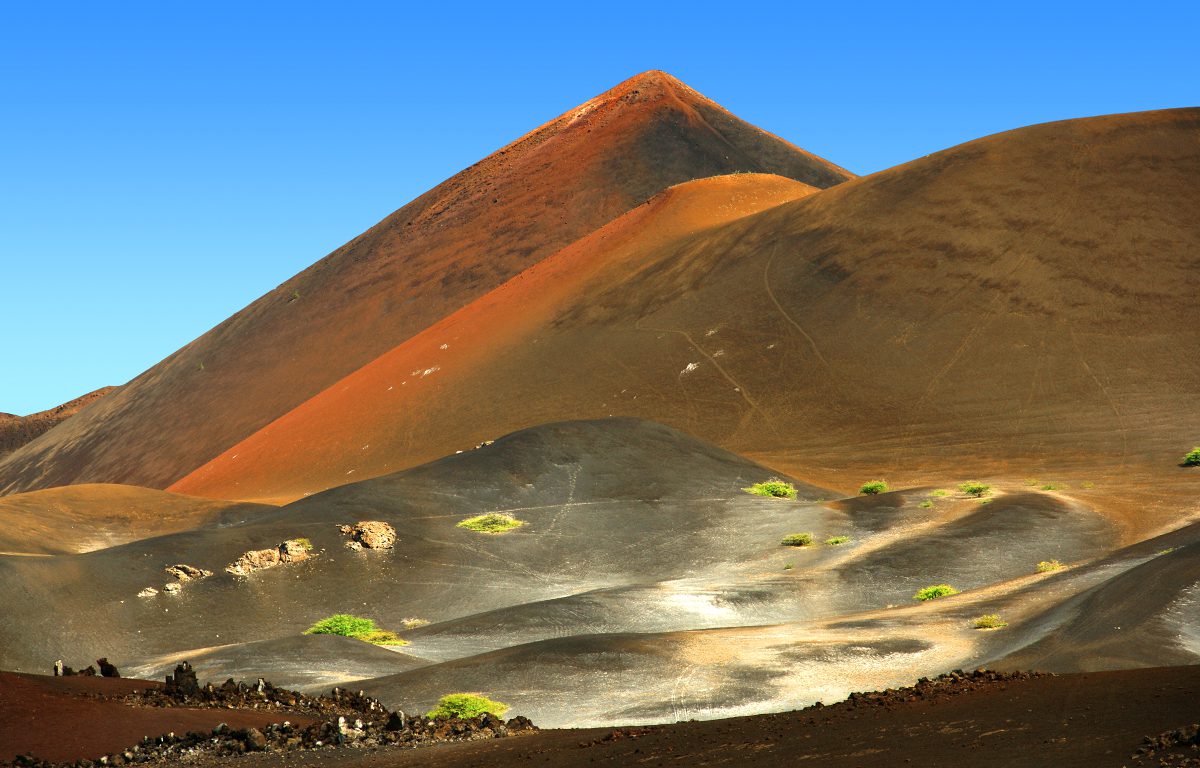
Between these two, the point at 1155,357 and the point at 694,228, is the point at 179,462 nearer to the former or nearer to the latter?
the point at 694,228

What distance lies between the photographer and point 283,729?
13.6 metres

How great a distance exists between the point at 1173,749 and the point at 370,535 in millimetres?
27941

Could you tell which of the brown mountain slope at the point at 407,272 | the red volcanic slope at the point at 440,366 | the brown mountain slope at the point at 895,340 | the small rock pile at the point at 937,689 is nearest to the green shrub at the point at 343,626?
the small rock pile at the point at 937,689

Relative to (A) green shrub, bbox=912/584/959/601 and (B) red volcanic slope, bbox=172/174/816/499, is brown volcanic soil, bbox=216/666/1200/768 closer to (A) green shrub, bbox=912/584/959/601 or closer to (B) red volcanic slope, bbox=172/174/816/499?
(A) green shrub, bbox=912/584/959/601

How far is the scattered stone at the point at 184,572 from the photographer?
3103 centimetres

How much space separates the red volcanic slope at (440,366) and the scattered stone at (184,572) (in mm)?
33858

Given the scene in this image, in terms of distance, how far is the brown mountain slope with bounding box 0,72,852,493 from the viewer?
10181 centimetres

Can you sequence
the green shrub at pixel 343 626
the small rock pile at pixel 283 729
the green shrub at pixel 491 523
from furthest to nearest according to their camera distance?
the green shrub at pixel 491 523 < the green shrub at pixel 343 626 < the small rock pile at pixel 283 729

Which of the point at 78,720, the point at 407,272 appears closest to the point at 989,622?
the point at 78,720

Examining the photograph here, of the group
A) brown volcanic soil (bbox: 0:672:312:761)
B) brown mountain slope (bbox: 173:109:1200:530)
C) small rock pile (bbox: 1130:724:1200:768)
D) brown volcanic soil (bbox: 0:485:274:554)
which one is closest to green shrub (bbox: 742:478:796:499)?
brown mountain slope (bbox: 173:109:1200:530)

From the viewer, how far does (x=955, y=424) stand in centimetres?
5556

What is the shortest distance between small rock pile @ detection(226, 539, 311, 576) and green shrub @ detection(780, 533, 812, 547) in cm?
1250

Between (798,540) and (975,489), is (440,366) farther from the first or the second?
(798,540)

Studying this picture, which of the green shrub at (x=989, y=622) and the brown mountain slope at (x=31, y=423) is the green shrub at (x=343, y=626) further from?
the brown mountain slope at (x=31, y=423)
